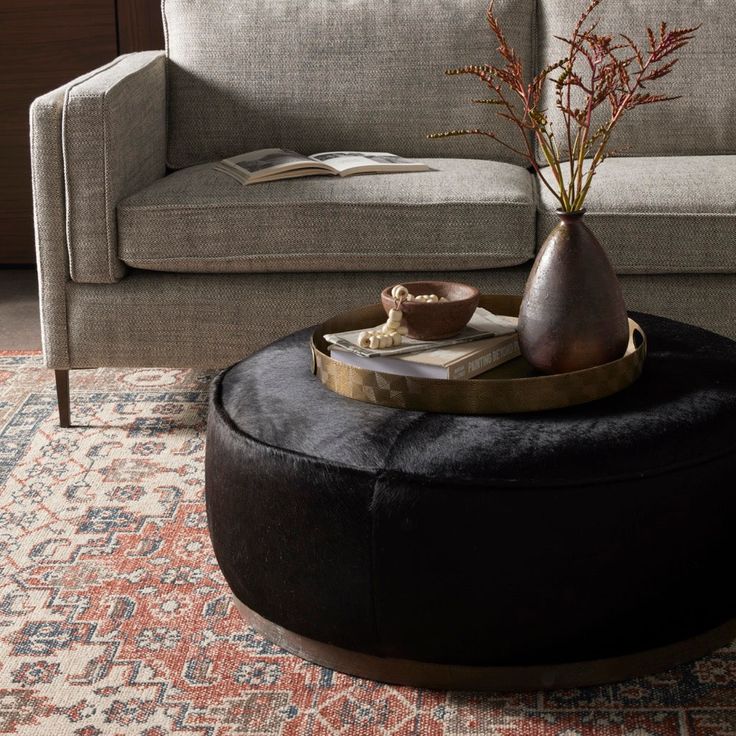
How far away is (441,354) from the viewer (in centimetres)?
159

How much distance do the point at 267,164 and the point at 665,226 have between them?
3.03ft

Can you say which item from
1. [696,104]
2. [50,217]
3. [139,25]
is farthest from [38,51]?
[696,104]

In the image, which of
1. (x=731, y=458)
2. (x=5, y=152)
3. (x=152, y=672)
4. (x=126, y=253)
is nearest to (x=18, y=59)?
(x=5, y=152)

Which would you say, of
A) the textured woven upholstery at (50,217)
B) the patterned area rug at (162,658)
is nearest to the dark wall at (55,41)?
the textured woven upholstery at (50,217)

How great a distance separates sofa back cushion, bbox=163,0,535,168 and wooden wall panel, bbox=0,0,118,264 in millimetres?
1033

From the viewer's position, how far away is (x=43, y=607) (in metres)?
1.74

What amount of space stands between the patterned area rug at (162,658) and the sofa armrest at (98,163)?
443mm

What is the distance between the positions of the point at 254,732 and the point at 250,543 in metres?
0.25

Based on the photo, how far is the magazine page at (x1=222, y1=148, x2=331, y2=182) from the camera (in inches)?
99.7

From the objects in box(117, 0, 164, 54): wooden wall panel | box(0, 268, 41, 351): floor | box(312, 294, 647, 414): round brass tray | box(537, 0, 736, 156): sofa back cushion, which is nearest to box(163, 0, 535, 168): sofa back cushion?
box(537, 0, 736, 156): sofa back cushion

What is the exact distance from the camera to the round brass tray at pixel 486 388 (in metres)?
1.49

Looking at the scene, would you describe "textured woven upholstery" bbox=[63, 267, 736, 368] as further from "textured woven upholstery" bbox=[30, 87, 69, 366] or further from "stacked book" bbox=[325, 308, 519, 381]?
"stacked book" bbox=[325, 308, 519, 381]

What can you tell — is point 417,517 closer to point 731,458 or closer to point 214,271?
point 731,458

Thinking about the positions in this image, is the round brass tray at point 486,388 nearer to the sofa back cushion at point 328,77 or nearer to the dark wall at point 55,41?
the sofa back cushion at point 328,77
